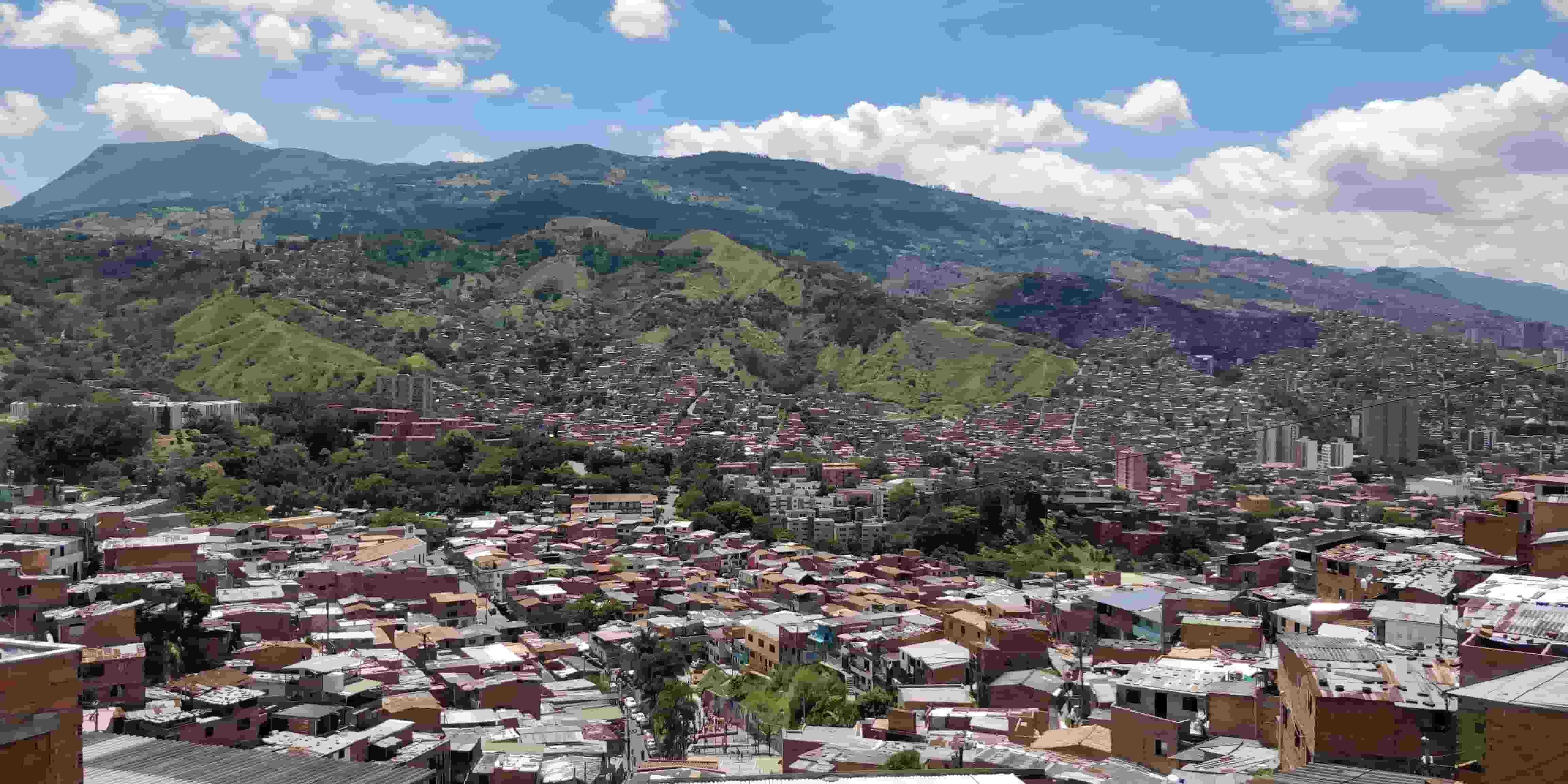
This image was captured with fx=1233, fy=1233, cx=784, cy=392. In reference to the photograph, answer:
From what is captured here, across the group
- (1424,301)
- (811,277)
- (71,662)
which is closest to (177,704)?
(71,662)

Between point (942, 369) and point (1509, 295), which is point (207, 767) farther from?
point (1509, 295)

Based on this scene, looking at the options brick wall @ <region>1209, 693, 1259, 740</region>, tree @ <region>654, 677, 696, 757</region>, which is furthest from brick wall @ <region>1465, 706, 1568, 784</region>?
tree @ <region>654, 677, 696, 757</region>

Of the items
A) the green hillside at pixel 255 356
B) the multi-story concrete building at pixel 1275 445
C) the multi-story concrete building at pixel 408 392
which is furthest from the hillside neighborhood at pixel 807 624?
the green hillside at pixel 255 356

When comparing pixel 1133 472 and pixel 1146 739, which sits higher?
pixel 1146 739

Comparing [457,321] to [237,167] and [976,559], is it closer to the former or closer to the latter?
[976,559]

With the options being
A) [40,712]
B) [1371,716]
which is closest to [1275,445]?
[1371,716]

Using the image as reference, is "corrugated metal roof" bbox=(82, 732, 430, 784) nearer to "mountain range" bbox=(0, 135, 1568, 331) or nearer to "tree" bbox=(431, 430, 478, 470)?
"tree" bbox=(431, 430, 478, 470)
